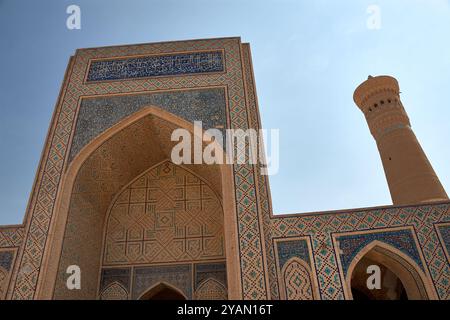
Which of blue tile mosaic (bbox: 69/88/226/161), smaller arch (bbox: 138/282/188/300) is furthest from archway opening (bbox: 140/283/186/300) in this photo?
blue tile mosaic (bbox: 69/88/226/161)

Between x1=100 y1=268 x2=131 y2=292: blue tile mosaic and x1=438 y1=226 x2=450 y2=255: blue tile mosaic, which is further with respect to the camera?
x1=100 y1=268 x2=131 y2=292: blue tile mosaic

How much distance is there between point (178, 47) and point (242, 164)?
260 cm

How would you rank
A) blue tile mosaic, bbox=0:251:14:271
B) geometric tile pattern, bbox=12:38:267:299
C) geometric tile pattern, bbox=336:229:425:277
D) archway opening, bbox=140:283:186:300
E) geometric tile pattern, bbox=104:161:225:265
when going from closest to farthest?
geometric tile pattern, bbox=12:38:267:299
geometric tile pattern, bbox=336:229:425:277
blue tile mosaic, bbox=0:251:14:271
archway opening, bbox=140:283:186:300
geometric tile pattern, bbox=104:161:225:265

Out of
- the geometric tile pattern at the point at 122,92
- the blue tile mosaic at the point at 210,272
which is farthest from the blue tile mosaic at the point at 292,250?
the blue tile mosaic at the point at 210,272

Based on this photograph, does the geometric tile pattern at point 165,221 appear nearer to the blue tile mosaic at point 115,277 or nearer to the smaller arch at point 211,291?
the blue tile mosaic at point 115,277

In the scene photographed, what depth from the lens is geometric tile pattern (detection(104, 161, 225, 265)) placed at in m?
6.29

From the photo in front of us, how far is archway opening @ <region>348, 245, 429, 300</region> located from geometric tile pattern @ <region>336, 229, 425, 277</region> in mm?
80

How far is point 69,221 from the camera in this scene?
5.56 m

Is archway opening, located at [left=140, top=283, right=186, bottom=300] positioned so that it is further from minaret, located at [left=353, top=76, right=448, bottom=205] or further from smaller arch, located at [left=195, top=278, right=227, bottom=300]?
minaret, located at [left=353, top=76, right=448, bottom=205]

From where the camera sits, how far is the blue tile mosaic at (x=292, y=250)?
4.97 meters
